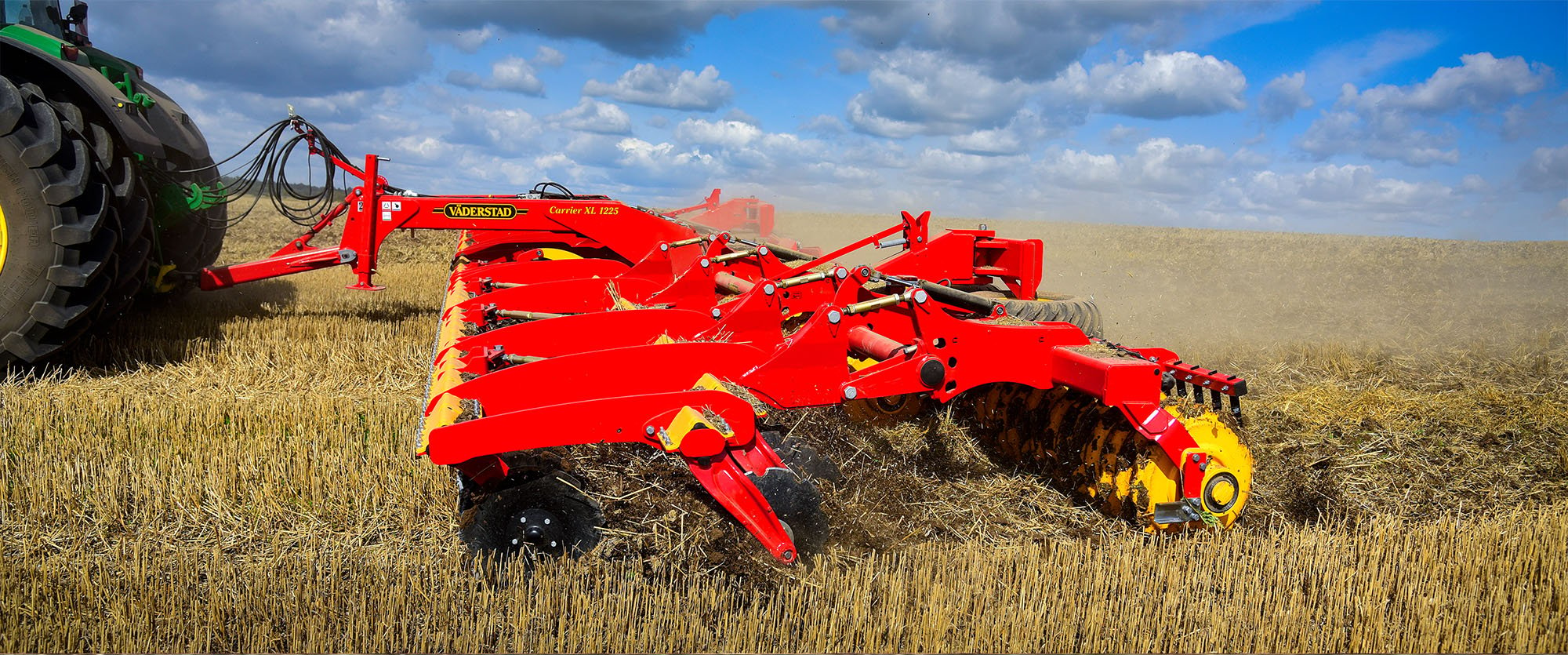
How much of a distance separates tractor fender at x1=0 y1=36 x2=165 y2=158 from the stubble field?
150 cm

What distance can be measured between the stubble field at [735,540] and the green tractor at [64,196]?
439 millimetres

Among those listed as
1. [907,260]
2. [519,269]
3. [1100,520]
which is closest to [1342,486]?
[1100,520]

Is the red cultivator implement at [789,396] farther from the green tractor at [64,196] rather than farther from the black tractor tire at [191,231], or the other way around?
the black tractor tire at [191,231]

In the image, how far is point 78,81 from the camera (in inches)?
224

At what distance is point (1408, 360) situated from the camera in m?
7.34

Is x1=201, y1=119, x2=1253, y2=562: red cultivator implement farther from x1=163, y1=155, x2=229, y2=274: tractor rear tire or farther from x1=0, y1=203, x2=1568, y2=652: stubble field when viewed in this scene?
x1=163, y1=155, x2=229, y2=274: tractor rear tire

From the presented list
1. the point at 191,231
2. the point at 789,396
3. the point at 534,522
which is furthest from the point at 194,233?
the point at 789,396

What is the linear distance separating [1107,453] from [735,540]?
162 cm

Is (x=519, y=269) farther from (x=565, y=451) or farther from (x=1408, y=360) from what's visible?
(x=1408, y=360)

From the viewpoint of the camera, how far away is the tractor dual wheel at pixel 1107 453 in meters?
3.52

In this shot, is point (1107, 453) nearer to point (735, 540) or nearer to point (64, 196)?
point (735, 540)

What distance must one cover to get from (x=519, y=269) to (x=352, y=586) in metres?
3.88

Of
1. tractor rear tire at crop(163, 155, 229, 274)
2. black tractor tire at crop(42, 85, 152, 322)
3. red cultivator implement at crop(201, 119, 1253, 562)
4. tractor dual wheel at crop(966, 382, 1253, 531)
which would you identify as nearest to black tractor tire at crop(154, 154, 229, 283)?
tractor rear tire at crop(163, 155, 229, 274)

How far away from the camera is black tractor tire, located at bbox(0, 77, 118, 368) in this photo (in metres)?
5.11
